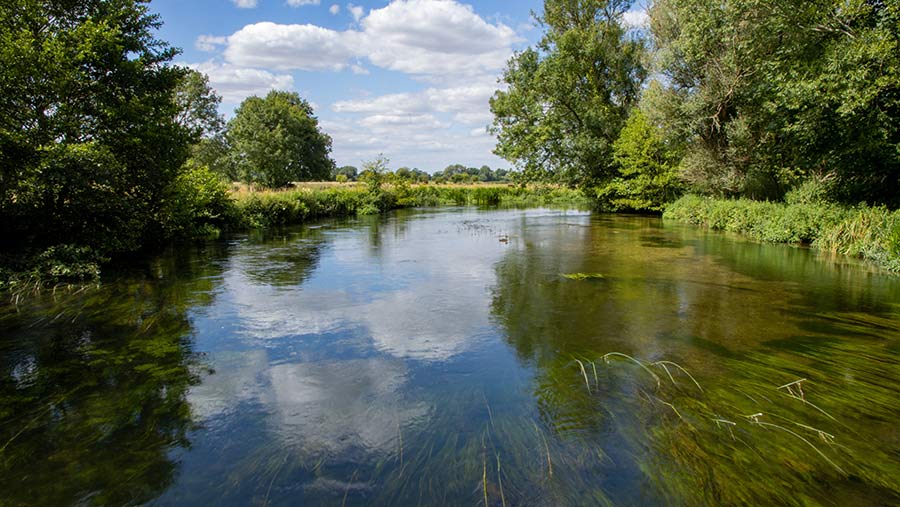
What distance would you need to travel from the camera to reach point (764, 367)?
610 centimetres

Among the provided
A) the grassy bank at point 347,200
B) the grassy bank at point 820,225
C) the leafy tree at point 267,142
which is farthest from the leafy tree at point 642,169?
the leafy tree at point 267,142

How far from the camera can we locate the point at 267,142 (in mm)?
50031

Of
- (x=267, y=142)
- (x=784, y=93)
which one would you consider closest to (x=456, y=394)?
(x=784, y=93)

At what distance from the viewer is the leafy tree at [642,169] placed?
29781 mm

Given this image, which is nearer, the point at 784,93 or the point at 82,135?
the point at 82,135

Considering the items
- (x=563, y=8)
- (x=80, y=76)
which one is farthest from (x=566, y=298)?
(x=563, y=8)

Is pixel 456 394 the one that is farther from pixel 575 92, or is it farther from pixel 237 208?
pixel 575 92

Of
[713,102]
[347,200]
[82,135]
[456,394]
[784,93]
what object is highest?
[713,102]

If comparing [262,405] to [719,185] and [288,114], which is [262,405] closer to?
[719,185]

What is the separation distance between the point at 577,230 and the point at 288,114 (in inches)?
1616

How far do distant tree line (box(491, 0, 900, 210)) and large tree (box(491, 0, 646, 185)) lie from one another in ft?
0.29

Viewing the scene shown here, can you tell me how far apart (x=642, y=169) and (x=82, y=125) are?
28291 mm

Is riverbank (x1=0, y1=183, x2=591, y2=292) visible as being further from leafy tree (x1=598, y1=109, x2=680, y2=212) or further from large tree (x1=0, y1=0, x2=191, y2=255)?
leafy tree (x1=598, y1=109, x2=680, y2=212)

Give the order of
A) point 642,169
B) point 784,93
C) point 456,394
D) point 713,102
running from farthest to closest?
point 642,169 → point 713,102 → point 784,93 → point 456,394
